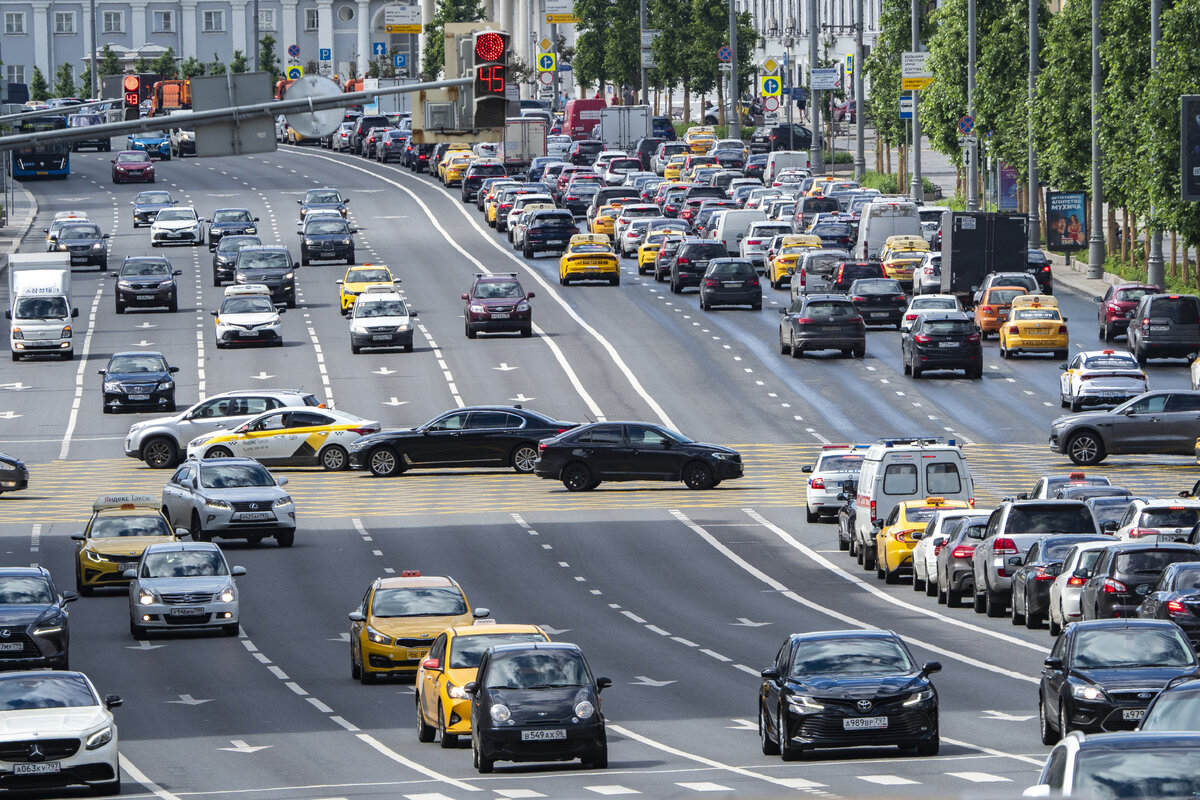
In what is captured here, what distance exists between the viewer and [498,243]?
92812 mm

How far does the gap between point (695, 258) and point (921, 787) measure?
57339 millimetres

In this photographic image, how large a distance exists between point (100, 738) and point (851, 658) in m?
6.96

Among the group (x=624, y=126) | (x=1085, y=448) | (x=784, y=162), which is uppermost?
(x=624, y=126)

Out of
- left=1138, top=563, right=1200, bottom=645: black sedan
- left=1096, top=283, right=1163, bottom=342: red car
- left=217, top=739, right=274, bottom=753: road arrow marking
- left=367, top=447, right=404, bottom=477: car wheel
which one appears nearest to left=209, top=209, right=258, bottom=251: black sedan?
left=1096, top=283, right=1163, bottom=342: red car

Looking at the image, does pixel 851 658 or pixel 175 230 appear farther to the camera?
pixel 175 230

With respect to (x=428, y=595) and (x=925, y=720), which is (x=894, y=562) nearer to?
(x=428, y=595)

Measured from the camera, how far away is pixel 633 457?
47156 millimetres

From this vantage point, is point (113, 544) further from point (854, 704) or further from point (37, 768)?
point (854, 704)

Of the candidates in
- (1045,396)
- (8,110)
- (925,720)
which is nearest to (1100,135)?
(1045,396)

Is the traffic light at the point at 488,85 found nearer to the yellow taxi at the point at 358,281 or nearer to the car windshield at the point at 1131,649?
the car windshield at the point at 1131,649

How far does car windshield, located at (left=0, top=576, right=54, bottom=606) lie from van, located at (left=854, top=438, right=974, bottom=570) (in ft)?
46.0

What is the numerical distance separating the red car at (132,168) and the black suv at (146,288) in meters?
46.8

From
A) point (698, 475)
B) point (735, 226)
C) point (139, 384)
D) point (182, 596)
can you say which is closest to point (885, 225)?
point (735, 226)

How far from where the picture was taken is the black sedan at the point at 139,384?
188 ft
